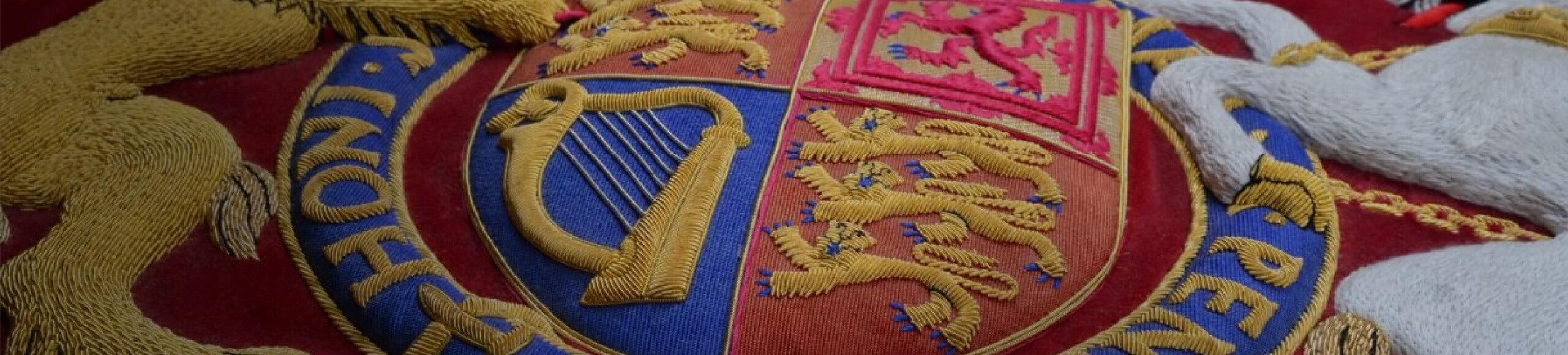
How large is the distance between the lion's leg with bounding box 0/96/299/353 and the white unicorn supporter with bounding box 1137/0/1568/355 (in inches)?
43.8

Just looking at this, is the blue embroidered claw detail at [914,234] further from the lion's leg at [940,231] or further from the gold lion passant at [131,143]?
the gold lion passant at [131,143]

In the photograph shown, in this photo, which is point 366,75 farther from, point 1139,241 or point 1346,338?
point 1346,338

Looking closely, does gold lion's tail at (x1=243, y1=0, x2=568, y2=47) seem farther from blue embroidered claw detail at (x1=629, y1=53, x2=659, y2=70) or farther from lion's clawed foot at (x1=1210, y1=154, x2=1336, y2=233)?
lion's clawed foot at (x1=1210, y1=154, x2=1336, y2=233)

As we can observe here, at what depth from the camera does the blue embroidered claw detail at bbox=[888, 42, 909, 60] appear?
4.83 feet

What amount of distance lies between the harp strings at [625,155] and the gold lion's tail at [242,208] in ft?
1.07

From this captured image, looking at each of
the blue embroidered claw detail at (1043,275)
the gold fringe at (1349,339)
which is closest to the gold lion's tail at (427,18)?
the blue embroidered claw detail at (1043,275)

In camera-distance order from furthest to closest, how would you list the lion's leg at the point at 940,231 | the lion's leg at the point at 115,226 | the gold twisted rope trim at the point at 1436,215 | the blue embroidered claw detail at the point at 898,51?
the blue embroidered claw detail at the point at 898,51, the gold twisted rope trim at the point at 1436,215, the lion's leg at the point at 940,231, the lion's leg at the point at 115,226

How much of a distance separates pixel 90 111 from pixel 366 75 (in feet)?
0.99

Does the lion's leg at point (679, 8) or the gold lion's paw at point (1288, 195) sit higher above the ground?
the lion's leg at point (679, 8)

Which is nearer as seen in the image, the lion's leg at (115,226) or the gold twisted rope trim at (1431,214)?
the lion's leg at (115,226)

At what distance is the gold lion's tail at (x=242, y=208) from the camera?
124 centimetres

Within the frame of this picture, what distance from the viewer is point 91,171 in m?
1.27

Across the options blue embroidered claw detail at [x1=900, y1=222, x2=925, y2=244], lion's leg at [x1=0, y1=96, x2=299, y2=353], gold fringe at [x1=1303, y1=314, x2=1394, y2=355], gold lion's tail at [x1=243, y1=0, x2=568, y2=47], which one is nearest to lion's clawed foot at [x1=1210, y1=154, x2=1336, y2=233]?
gold fringe at [x1=1303, y1=314, x2=1394, y2=355]

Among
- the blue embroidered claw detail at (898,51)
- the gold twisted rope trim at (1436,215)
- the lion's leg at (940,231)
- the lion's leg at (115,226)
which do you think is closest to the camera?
the lion's leg at (115,226)
